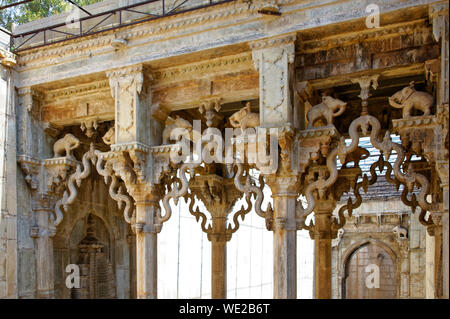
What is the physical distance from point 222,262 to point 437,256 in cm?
484

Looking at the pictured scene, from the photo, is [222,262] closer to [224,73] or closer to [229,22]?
[224,73]

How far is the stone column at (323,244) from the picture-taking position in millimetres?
9695

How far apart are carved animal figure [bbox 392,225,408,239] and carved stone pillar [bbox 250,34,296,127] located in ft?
39.2

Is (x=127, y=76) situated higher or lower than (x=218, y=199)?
higher

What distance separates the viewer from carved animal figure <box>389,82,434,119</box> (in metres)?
6.07

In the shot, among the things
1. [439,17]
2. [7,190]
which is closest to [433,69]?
[439,17]

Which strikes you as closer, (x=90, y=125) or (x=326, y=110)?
(x=326, y=110)

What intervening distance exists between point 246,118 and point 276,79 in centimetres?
83

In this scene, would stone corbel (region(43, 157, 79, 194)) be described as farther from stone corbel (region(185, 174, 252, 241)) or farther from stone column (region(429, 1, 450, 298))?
stone column (region(429, 1, 450, 298))

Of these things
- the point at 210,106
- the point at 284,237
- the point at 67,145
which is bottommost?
the point at 284,237

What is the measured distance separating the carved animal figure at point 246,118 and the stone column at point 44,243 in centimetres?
372

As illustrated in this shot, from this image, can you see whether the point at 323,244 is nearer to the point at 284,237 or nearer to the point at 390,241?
the point at 284,237

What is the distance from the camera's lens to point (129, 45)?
7367mm

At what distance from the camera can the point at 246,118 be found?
23.2 feet
